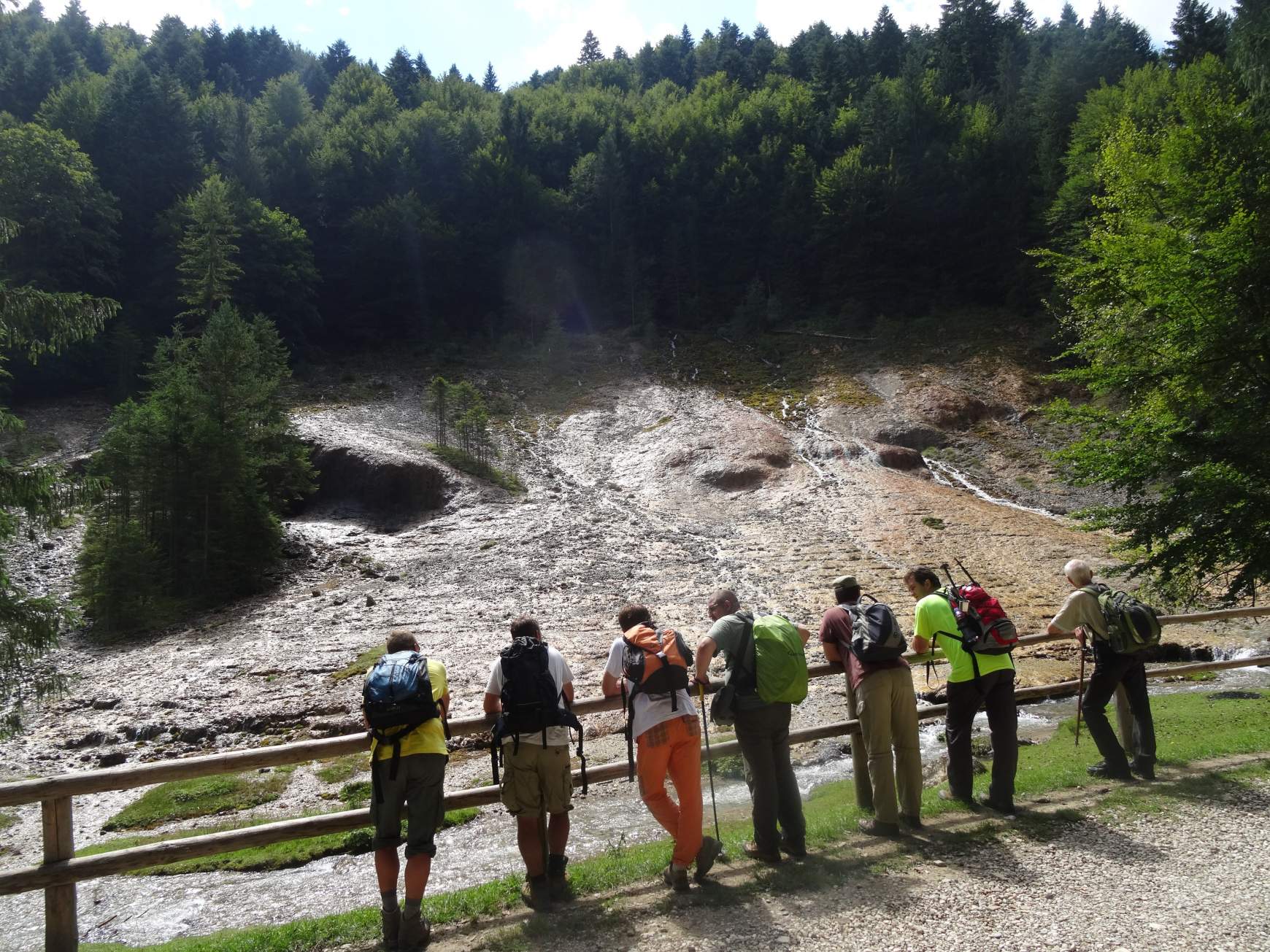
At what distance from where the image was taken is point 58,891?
525cm

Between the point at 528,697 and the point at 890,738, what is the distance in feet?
10.4

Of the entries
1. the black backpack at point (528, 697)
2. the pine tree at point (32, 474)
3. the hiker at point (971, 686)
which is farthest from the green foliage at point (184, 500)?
the hiker at point (971, 686)

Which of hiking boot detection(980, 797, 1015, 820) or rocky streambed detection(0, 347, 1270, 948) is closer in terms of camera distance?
hiking boot detection(980, 797, 1015, 820)

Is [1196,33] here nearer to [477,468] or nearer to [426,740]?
[477,468]

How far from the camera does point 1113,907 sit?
5.24 m

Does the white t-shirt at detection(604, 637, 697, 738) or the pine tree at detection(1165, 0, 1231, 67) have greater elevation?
the pine tree at detection(1165, 0, 1231, 67)

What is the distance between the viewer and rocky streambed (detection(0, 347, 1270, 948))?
42.0 feet

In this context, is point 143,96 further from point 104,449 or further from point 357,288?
point 104,449

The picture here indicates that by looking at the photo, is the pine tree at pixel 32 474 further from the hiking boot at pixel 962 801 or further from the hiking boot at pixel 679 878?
the hiking boot at pixel 962 801

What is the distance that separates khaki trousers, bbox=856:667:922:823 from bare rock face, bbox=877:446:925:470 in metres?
30.4

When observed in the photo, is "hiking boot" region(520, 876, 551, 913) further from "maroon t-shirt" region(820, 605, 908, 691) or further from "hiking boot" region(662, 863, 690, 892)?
"maroon t-shirt" region(820, 605, 908, 691)

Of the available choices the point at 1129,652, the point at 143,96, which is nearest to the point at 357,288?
the point at 143,96

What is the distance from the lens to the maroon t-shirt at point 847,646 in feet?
22.2

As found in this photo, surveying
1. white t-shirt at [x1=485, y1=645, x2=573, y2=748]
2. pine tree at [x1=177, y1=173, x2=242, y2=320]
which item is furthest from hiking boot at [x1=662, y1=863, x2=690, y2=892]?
pine tree at [x1=177, y1=173, x2=242, y2=320]
